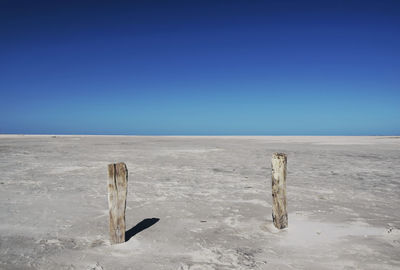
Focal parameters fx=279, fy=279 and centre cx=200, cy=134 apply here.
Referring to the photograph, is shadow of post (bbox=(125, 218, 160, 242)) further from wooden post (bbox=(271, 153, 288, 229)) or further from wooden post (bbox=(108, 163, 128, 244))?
wooden post (bbox=(271, 153, 288, 229))

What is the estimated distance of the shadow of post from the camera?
17.8ft

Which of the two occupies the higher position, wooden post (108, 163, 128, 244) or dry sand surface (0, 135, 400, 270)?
wooden post (108, 163, 128, 244)

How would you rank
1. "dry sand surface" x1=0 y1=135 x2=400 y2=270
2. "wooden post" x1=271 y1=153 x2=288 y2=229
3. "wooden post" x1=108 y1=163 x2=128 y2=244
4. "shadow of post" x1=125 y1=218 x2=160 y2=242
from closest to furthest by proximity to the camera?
1. "dry sand surface" x1=0 y1=135 x2=400 y2=270
2. "wooden post" x1=108 y1=163 x2=128 y2=244
3. "shadow of post" x1=125 y1=218 x2=160 y2=242
4. "wooden post" x1=271 y1=153 x2=288 y2=229

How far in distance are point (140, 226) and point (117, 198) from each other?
144cm

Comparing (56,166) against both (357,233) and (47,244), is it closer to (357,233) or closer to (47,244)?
(47,244)

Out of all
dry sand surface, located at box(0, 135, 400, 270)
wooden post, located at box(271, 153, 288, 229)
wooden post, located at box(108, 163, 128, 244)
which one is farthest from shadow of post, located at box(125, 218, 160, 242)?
wooden post, located at box(271, 153, 288, 229)

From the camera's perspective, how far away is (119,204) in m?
4.84

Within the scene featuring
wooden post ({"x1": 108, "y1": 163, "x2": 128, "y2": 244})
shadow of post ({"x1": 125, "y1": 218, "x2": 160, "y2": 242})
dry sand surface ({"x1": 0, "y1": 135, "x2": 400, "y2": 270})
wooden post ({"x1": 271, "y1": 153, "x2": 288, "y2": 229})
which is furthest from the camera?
wooden post ({"x1": 271, "y1": 153, "x2": 288, "y2": 229})

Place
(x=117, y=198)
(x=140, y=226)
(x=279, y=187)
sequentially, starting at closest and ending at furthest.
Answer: (x=117, y=198), (x=279, y=187), (x=140, y=226)

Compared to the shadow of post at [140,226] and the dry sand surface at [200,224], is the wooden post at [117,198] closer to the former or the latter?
the dry sand surface at [200,224]

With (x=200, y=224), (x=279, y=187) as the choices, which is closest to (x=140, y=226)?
(x=200, y=224)

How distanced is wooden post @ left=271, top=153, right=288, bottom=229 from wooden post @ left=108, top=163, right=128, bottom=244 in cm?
291

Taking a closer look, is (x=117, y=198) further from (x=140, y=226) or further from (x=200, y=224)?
(x=200, y=224)

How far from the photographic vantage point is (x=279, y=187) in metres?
5.61
